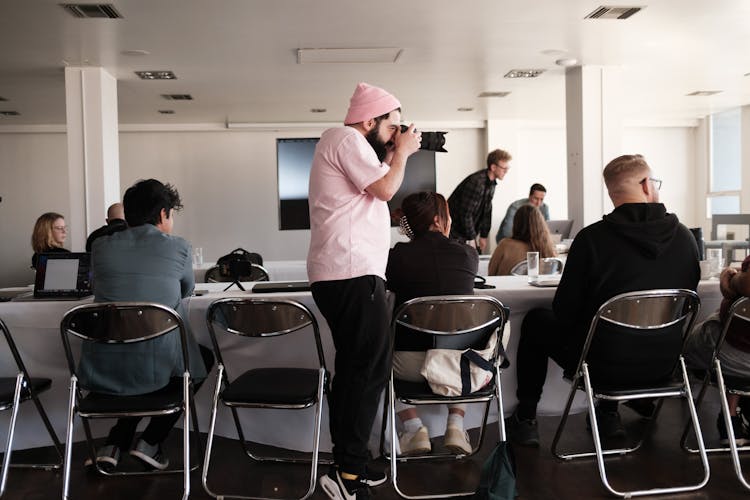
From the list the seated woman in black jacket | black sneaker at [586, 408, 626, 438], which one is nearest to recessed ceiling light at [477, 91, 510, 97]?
black sneaker at [586, 408, 626, 438]

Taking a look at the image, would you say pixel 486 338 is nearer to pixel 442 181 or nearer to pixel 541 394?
pixel 541 394

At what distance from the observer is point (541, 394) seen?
3346mm

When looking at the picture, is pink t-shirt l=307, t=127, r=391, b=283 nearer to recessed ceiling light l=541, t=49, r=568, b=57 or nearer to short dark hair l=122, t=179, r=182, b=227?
short dark hair l=122, t=179, r=182, b=227

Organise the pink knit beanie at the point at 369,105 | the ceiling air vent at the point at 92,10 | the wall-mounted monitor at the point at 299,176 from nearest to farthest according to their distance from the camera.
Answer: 1. the pink knit beanie at the point at 369,105
2. the ceiling air vent at the point at 92,10
3. the wall-mounted monitor at the point at 299,176

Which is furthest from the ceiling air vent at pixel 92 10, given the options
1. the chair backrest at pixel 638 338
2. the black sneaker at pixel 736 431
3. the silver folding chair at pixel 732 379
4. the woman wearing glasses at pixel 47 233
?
the black sneaker at pixel 736 431

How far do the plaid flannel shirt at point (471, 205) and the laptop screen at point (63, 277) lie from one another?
139 inches

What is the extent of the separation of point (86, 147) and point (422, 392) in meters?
5.47

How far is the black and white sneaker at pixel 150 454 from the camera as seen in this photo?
9.44 feet

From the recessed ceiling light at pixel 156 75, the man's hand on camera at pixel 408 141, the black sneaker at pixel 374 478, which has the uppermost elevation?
the recessed ceiling light at pixel 156 75

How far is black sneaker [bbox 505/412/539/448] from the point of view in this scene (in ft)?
10.4

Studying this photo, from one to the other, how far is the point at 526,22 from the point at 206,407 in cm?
404

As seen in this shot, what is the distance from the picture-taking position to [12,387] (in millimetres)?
2807

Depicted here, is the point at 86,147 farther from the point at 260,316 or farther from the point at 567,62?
the point at 260,316

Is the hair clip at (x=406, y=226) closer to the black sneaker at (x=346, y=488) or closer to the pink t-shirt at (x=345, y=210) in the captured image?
the pink t-shirt at (x=345, y=210)
